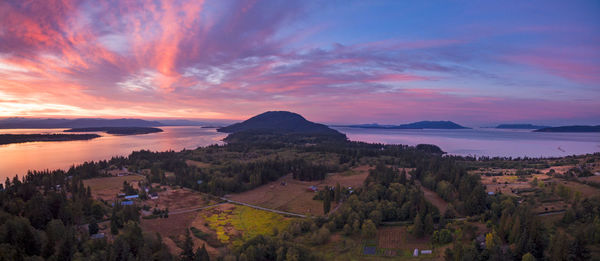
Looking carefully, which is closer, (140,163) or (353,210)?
(353,210)

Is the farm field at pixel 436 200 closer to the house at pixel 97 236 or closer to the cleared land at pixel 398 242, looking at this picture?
the cleared land at pixel 398 242

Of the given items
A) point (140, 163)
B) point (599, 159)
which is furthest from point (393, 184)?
point (140, 163)

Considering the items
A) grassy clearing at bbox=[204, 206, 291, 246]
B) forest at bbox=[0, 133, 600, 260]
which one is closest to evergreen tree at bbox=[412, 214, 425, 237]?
forest at bbox=[0, 133, 600, 260]

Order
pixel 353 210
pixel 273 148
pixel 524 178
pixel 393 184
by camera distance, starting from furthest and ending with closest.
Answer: pixel 273 148 < pixel 524 178 < pixel 393 184 < pixel 353 210

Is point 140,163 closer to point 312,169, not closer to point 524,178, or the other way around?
point 312,169

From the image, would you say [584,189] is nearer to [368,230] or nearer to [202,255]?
[368,230]

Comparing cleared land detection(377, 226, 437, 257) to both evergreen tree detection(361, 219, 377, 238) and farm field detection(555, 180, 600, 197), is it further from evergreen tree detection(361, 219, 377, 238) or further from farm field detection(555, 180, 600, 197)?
farm field detection(555, 180, 600, 197)

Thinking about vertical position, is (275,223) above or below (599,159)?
below
